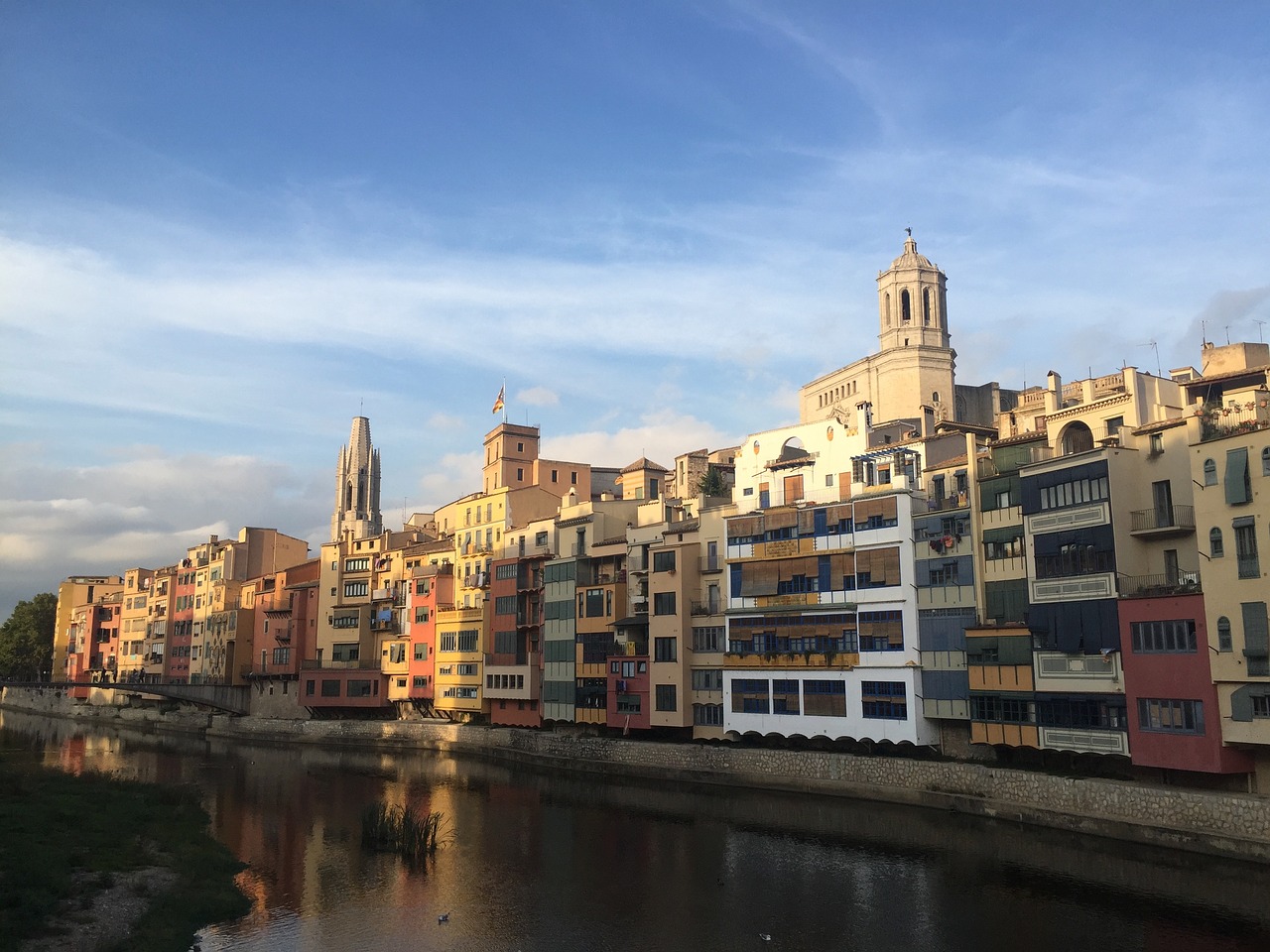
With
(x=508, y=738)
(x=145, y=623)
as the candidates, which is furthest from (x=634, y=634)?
(x=145, y=623)

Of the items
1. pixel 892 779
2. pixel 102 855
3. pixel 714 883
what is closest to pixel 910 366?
pixel 892 779

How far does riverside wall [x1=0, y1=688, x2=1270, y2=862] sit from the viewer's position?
114 feet

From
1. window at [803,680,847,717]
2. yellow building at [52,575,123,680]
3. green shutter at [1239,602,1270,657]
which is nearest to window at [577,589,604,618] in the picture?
window at [803,680,847,717]

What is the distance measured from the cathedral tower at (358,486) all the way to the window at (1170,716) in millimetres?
145934

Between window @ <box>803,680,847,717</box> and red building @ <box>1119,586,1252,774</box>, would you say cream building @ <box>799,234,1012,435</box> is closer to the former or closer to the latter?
window @ <box>803,680,847,717</box>

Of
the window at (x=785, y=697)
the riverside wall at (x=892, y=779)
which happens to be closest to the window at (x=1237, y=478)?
the riverside wall at (x=892, y=779)

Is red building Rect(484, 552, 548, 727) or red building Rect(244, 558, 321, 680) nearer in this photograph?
red building Rect(484, 552, 548, 727)

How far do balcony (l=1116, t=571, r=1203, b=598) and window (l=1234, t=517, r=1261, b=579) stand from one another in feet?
8.69

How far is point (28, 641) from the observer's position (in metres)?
148

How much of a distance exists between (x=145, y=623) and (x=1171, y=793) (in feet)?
389

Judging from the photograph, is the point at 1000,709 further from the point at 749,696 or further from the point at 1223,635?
the point at 749,696

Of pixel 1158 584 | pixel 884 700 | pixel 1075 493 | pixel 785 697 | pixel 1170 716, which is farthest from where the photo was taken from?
pixel 785 697

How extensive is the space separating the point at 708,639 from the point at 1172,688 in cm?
2627

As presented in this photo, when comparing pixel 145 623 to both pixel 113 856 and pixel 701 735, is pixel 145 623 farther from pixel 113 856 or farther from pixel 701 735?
pixel 113 856
